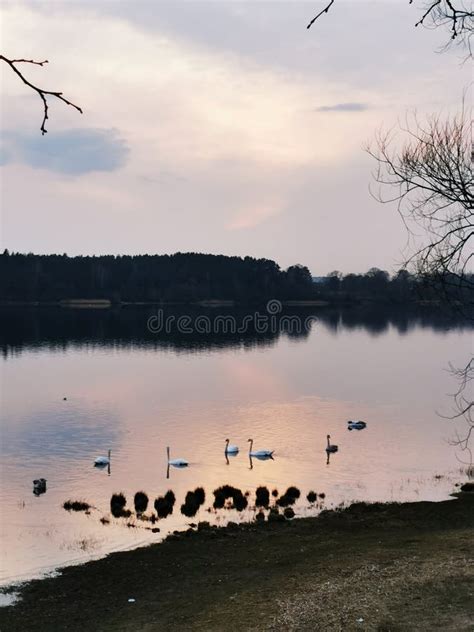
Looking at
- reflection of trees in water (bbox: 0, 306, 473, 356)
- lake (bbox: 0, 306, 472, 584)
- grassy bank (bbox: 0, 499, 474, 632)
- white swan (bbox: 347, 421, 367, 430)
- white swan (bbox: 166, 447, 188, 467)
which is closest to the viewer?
grassy bank (bbox: 0, 499, 474, 632)

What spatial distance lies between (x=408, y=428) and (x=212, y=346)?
59.4 m

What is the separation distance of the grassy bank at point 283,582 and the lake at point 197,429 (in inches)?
101

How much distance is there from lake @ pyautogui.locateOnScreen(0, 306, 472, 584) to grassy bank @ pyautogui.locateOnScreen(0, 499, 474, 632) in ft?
8.45

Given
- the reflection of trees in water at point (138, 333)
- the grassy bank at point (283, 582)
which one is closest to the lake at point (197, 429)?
the grassy bank at point (283, 582)

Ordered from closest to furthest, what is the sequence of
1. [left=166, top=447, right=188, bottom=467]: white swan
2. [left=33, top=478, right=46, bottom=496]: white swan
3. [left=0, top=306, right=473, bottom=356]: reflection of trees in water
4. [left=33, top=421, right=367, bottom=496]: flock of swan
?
[left=33, top=478, right=46, bottom=496]: white swan
[left=33, top=421, right=367, bottom=496]: flock of swan
[left=166, top=447, right=188, bottom=467]: white swan
[left=0, top=306, right=473, bottom=356]: reflection of trees in water

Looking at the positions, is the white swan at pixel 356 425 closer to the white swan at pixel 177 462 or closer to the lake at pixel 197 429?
the lake at pixel 197 429

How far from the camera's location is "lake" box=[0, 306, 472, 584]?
2402cm

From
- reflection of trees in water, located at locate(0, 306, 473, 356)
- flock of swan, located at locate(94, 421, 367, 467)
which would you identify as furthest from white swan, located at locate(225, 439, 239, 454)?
reflection of trees in water, located at locate(0, 306, 473, 356)

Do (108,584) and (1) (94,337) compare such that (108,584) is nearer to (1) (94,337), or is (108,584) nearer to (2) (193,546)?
(2) (193,546)

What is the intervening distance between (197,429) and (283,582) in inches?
1121

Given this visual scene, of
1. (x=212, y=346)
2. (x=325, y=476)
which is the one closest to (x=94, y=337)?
(x=212, y=346)

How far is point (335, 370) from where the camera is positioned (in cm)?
7344

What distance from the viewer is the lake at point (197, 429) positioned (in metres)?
24.0

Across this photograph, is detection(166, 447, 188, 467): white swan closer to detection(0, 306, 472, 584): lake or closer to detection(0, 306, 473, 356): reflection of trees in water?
detection(0, 306, 472, 584): lake
